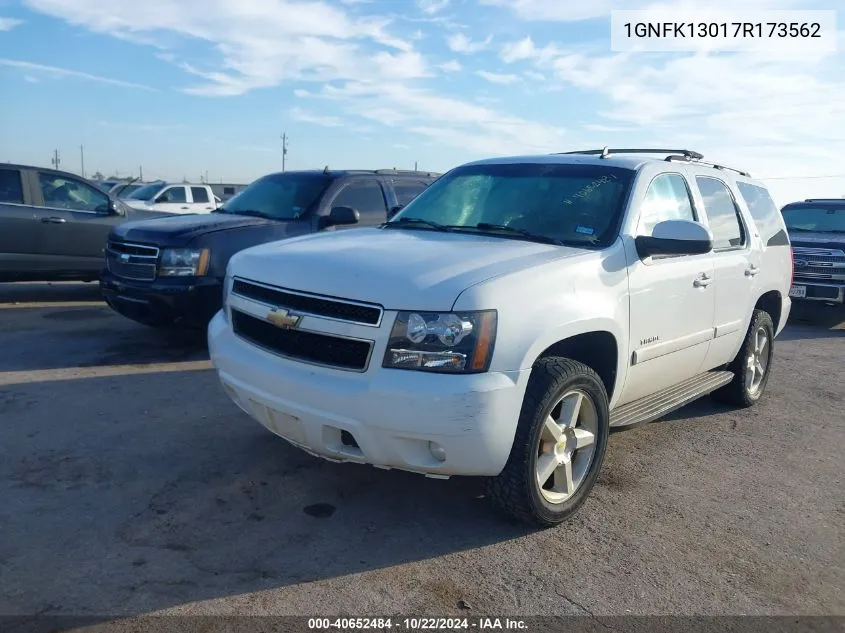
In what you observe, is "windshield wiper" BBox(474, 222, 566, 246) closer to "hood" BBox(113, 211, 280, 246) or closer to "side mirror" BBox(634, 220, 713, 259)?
"side mirror" BBox(634, 220, 713, 259)

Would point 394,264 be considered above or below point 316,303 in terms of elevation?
above

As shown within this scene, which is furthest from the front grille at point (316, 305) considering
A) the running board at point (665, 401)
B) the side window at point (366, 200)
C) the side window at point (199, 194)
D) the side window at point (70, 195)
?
the side window at point (199, 194)

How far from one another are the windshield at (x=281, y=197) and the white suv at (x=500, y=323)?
2817 millimetres

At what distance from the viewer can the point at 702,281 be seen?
464 centimetres

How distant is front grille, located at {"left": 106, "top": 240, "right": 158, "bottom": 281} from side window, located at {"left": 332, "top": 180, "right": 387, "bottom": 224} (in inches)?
78.6

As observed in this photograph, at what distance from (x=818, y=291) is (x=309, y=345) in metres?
9.42

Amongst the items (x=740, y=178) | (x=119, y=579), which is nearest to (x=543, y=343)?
(x=119, y=579)

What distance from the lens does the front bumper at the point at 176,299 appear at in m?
6.53

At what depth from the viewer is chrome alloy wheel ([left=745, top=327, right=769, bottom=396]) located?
5.75m

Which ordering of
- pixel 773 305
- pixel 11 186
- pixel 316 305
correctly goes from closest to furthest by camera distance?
1. pixel 316 305
2. pixel 773 305
3. pixel 11 186

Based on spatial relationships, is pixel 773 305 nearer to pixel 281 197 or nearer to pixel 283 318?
pixel 283 318

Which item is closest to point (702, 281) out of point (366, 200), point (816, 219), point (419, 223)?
point (419, 223)

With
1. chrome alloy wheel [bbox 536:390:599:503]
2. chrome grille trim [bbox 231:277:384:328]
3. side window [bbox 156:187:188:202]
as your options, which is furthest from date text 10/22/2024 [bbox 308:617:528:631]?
side window [bbox 156:187:188:202]

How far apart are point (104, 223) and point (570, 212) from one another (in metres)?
7.48
